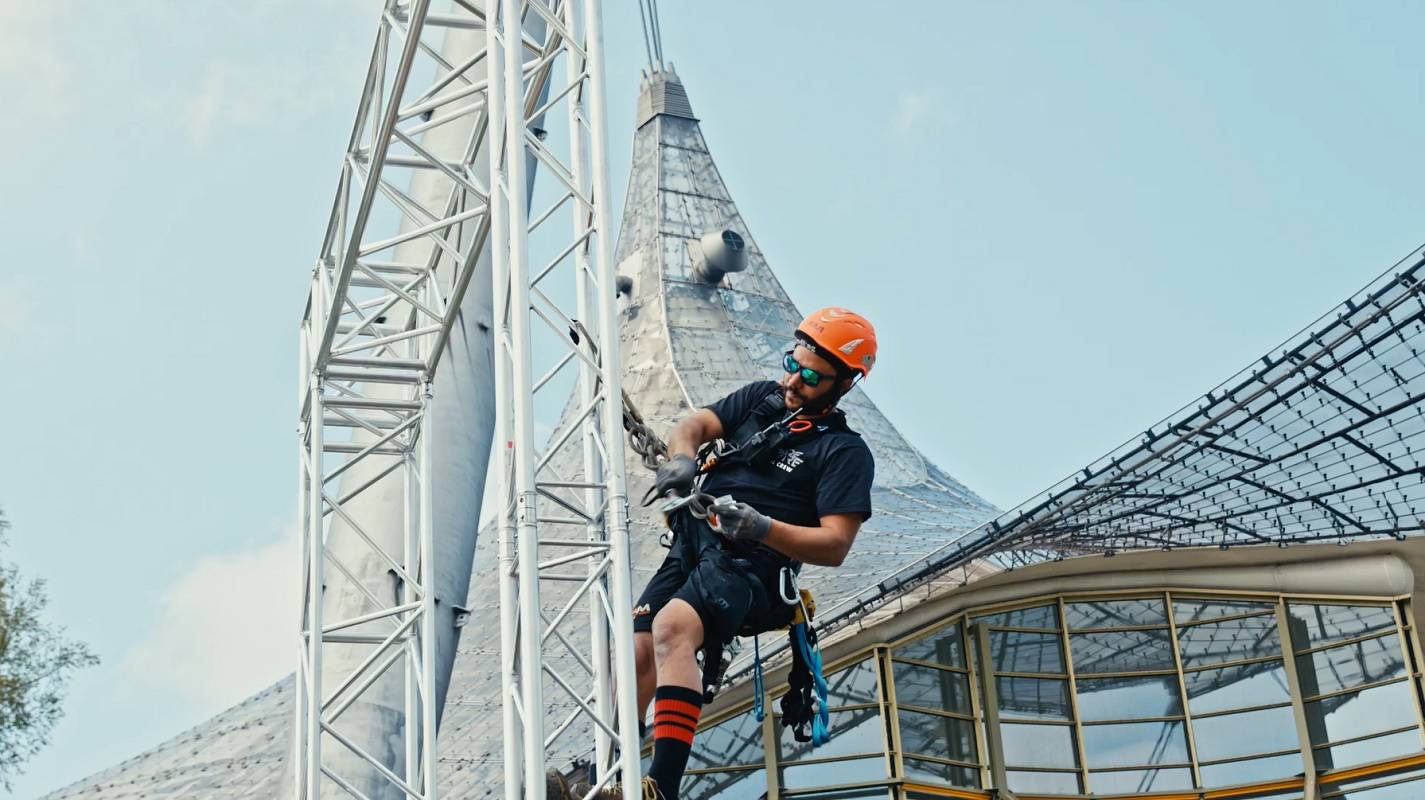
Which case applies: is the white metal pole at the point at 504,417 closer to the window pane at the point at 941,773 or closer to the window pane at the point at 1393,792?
the window pane at the point at 941,773

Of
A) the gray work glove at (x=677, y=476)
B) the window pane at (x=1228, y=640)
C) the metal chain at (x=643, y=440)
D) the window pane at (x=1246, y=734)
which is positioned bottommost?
the gray work glove at (x=677, y=476)

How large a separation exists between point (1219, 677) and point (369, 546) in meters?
14.3

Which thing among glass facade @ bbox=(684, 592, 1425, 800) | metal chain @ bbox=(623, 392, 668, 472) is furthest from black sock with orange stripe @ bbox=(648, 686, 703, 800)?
glass facade @ bbox=(684, 592, 1425, 800)

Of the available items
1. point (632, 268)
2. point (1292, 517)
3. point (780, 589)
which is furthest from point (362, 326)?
point (632, 268)

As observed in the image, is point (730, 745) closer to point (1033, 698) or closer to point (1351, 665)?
point (1033, 698)

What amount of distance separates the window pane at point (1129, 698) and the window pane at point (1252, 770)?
0.87 metres

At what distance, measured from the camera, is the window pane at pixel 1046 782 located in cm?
2194

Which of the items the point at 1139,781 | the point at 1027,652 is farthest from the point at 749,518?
the point at 1139,781

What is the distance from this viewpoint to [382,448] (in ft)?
38.6

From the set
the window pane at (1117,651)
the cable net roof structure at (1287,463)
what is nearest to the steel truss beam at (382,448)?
the cable net roof structure at (1287,463)

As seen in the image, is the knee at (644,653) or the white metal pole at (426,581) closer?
the knee at (644,653)

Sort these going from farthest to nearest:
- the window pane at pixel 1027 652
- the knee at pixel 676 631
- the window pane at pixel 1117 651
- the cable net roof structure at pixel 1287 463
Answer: the window pane at pixel 1117 651 < the window pane at pixel 1027 652 < the cable net roof structure at pixel 1287 463 < the knee at pixel 676 631

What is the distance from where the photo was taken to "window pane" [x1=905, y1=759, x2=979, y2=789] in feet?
69.4

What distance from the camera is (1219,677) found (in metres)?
22.4
